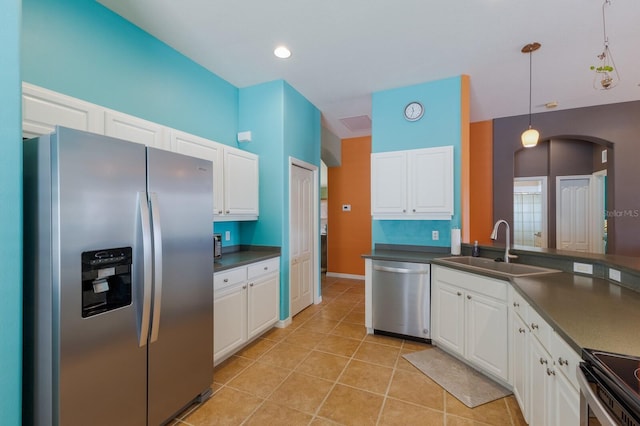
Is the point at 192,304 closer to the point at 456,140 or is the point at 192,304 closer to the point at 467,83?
the point at 456,140

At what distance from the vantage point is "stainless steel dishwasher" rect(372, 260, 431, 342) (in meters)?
2.90

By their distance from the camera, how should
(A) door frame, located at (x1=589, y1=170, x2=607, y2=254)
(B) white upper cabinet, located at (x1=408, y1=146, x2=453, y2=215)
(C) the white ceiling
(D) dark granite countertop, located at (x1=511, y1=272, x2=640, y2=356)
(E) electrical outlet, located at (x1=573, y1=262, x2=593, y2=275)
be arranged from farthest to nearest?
(A) door frame, located at (x1=589, y1=170, x2=607, y2=254) < (B) white upper cabinet, located at (x1=408, y1=146, x2=453, y2=215) < (C) the white ceiling < (E) electrical outlet, located at (x1=573, y1=262, x2=593, y2=275) < (D) dark granite countertop, located at (x1=511, y1=272, x2=640, y2=356)

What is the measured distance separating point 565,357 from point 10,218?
2.52 metres

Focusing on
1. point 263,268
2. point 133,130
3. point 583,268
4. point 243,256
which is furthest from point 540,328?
point 133,130

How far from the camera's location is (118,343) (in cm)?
147

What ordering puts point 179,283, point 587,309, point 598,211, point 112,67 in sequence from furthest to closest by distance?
point 598,211 → point 112,67 → point 179,283 → point 587,309

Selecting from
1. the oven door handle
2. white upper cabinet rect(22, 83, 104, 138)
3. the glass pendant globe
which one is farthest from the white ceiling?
the oven door handle

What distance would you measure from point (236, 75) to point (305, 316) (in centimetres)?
326

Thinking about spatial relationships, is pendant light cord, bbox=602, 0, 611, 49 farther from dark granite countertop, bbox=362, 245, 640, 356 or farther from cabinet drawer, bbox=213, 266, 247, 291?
cabinet drawer, bbox=213, 266, 247, 291

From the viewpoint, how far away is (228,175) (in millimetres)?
2959

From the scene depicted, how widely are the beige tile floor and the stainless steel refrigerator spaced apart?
16.6 inches

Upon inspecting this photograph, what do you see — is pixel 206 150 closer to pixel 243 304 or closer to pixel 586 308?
pixel 243 304

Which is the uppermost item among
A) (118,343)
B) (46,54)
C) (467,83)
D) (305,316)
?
(467,83)

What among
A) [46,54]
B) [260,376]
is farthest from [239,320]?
[46,54]
